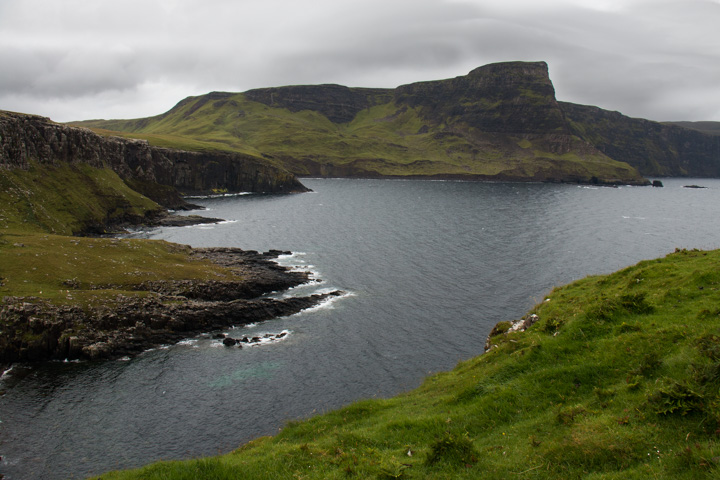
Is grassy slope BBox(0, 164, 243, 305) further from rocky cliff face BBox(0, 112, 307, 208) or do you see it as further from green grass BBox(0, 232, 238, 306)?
rocky cliff face BBox(0, 112, 307, 208)

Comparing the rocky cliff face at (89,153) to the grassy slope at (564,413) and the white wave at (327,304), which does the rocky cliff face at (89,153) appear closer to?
the white wave at (327,304)

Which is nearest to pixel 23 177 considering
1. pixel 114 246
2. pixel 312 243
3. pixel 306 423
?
pixel 114 246

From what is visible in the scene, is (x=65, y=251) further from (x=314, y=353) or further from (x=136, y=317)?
(x=314, y=353)

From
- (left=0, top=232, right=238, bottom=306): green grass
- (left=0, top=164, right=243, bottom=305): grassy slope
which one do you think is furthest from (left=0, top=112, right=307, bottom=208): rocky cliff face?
(left=0, top=232, right=238, bottom=306): green grass

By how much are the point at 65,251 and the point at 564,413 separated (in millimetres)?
67424

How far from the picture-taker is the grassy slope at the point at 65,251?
52344 mm

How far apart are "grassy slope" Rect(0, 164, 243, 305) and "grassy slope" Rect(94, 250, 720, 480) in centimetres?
4178

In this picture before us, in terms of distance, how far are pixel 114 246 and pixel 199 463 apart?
61.2 meters

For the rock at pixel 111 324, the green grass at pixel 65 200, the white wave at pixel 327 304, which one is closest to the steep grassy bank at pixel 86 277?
the rock at pixel 111 324

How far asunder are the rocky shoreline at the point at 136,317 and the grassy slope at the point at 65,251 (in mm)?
2313

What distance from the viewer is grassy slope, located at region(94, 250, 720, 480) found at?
13766 mm

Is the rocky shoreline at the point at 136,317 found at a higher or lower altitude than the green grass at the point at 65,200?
lower

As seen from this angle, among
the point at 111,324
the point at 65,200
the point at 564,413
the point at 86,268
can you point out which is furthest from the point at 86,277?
the point at 65,200

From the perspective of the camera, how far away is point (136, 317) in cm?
5044
